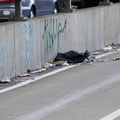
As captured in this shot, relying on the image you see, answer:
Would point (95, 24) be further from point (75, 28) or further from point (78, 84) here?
point (78, 84)

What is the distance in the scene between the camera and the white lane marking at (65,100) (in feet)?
28.2

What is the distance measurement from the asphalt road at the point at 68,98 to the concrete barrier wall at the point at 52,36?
0.77 meters

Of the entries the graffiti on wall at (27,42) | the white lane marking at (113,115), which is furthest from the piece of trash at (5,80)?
the white lane marking at (113,115)

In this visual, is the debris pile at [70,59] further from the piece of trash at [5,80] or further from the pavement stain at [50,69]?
the piece of trash at [5,80]

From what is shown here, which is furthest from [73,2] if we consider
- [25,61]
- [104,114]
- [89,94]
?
[104,114]

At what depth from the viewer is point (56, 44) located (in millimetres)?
14734

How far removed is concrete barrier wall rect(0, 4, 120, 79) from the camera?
1240cm

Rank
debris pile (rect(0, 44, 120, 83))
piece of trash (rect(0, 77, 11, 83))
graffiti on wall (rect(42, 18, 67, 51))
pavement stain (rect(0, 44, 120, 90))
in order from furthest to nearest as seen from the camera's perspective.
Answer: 1. graffiti on wall (rect(42, 18, 67, 51))
2. debris pile (rect(0, 44, 120, 83))
3. pavement stain (rect(0, 44, 120, 90))
4. piece of trash (rect(0, 77, 11, 83))

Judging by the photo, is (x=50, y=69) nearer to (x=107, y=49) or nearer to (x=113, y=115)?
(x=107, y=49)

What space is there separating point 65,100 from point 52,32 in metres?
4.88

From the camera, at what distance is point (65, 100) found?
9.81 meters

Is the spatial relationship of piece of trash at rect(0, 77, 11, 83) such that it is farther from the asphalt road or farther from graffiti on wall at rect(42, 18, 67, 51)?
graffiti on wall at rect(42, 18, 67, 51)

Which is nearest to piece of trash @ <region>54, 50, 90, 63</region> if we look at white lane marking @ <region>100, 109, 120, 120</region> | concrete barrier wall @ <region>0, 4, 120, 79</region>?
concrete barrier wall @ <region>0, 4, 120, 79</region>

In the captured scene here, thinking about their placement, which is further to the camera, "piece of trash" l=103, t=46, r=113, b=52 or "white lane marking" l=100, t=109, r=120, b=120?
"piece of trash" l=103, t=46, r=113, b=52
